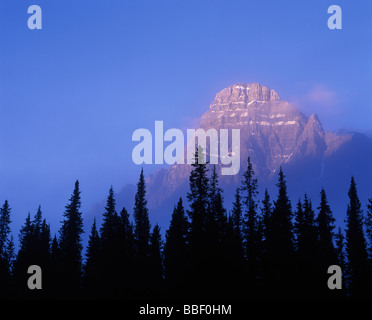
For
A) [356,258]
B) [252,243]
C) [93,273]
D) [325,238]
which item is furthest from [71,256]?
Result: [356,258]

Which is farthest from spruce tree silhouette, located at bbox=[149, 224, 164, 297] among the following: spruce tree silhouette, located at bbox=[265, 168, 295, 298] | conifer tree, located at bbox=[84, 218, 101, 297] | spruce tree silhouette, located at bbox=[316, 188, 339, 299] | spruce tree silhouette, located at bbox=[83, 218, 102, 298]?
spruce tree silhouette, located at bbox=[316, 188, 339, 299]

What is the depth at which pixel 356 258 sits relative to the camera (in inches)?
2371

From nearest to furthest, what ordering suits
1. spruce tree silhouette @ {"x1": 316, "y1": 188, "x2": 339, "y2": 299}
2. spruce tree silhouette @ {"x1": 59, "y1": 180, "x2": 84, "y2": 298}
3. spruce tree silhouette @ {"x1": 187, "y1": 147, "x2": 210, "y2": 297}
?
spruce tree silhouette @ {"x1": 187, "y1": 147, "x2": 210, "y2": 297}
spruce tree silhouette @ {"x1": 316, "y1": 188, "x2": 339, "y2": 299}
spruce tree silhouette @ {"x1": 59, "y1": 180, "x2": 84, "y2": 298}

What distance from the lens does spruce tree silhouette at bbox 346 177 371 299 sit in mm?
55812

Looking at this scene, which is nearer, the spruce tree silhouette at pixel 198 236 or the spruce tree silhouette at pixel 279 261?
the spruce tree silhouette at pixel 198 236

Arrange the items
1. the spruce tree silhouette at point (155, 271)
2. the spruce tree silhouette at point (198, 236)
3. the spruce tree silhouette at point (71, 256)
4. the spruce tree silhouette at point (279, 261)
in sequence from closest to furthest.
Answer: the spruce tree silhouette at point (198, 236) → the spruce tree silhouette at point (279, 261) → the spruce tree silhouette at point (155, 271) → the spruce tree silhouette at point (71, 256)

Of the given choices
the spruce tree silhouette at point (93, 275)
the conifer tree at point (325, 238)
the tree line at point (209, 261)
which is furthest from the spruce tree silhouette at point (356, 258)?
the spruce tree silhouette at point (93, 275)

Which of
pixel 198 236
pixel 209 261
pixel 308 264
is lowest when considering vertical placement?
pixel 308 264

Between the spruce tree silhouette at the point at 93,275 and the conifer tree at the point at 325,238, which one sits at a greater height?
the conifer tree at the point at 325,238

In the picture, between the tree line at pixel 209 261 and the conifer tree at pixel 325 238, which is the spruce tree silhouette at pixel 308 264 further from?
the conifer tree at pixel 325 238

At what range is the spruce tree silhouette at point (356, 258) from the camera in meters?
55.8

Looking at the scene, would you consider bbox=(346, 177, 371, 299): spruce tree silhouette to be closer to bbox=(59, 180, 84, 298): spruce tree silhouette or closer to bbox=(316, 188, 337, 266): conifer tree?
bbox=(316, 188, 337, 266): conifer tree

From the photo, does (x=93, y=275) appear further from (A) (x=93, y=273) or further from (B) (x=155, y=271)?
(B) (x=155, y=271)
